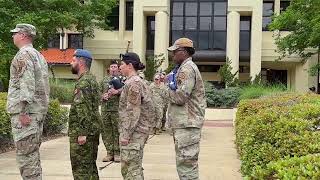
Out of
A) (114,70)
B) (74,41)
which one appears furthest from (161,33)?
(114,70)

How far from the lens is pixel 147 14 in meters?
35.4

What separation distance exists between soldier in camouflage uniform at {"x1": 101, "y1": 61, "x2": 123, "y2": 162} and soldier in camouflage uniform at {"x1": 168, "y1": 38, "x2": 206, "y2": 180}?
10.7 ft

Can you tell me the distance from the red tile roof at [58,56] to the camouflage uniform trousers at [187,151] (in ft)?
97.8

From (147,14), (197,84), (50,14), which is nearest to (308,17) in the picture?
(50,14)

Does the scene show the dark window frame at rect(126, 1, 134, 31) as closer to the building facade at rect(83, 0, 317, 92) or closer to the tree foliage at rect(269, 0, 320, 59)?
the building facade at rect(83, 0, 317, 92)

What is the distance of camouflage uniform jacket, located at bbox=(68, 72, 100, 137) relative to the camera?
613cm

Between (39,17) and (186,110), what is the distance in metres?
17.3

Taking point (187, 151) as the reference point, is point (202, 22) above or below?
above

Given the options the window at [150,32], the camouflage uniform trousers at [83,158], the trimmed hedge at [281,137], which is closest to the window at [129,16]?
the window at [150,32]

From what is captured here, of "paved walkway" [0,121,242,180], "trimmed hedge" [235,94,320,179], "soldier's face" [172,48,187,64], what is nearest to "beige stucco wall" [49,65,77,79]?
"paved walkway" [0,121,242,180]

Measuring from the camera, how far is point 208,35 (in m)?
35.5

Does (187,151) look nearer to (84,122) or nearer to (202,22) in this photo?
(84,122)

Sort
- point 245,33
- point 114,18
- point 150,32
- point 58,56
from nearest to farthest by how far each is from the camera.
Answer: point 245,33 → point 58,56 → point 150,32 → point 114,18

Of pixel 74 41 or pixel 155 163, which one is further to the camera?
pixel 74 41
